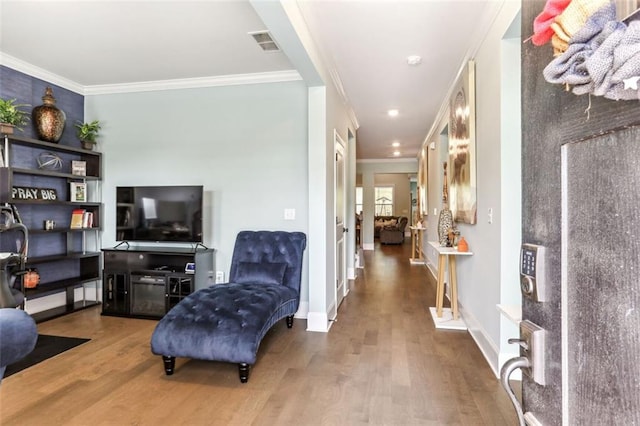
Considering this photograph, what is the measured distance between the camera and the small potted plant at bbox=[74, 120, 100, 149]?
4.10 m

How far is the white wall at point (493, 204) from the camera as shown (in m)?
2.37

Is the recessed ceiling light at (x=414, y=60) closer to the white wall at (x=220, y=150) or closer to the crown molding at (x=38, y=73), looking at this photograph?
the white wall at (x=220, y=150)

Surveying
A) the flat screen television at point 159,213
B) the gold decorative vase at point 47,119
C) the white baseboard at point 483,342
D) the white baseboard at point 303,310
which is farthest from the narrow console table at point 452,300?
the gold decorative vase at point 47,119

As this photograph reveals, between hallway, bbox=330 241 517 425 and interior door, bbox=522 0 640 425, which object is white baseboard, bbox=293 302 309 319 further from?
interior door, bbox=522 0 640 425

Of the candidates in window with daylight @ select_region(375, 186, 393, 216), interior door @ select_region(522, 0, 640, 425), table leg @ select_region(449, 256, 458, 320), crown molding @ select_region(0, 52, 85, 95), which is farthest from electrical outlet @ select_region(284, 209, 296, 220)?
window with daylight @ select_region(375, 186, 393, 216)

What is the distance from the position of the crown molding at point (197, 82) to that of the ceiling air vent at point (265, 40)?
53cm

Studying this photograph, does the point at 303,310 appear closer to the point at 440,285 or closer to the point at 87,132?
the point at 440,285

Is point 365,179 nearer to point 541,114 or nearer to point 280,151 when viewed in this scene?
point 280,151

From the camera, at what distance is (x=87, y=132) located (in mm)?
4113

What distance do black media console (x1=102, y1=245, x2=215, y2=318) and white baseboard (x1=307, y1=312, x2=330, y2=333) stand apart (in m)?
1.25

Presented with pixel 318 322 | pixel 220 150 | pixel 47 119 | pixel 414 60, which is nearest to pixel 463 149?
pixel 414 60

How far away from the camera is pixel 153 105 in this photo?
4.18m

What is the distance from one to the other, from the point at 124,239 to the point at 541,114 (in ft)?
13.9

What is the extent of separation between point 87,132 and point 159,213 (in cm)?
137
